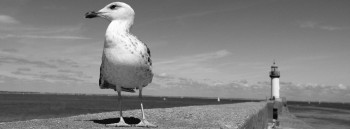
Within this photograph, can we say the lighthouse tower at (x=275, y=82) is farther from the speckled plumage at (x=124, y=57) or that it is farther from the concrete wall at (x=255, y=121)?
the speckled plumage at (x=124, y=57)

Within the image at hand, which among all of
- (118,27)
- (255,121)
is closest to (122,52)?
(118,27)

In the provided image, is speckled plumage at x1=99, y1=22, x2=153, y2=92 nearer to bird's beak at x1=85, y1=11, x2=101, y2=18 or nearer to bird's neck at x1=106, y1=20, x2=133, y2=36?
bird's neck at x1=106, y1=20, x2=133, y2=36

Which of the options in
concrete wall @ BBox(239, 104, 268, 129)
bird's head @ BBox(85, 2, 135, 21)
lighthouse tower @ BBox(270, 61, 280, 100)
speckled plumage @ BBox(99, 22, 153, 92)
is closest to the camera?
speckled plumage @ BBox(99, 22, 153, 92)

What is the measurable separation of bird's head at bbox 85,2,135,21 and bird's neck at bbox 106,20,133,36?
7 centimetres

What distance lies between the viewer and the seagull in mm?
5402

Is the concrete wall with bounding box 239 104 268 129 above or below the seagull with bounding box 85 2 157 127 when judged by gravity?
below

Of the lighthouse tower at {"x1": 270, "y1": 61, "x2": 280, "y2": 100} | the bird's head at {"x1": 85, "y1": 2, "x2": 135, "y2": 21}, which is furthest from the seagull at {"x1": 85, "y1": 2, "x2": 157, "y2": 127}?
the lighthouse tower at {"x1": 270, "y1": 61, "x2": 280, "y2": 100}

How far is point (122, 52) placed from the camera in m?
5.38

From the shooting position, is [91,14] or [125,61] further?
[91,14]

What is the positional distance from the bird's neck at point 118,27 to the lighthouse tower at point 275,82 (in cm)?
3892

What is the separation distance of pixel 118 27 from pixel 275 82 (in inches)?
1570

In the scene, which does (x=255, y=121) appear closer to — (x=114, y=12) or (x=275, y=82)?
(x=114, y=12)

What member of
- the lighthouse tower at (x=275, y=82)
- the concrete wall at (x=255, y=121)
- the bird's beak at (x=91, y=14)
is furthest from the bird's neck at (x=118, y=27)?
the lighthouse tower at (x=275, y=82)

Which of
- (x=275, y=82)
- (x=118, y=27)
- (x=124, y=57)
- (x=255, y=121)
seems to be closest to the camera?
(x=124, y=57)
